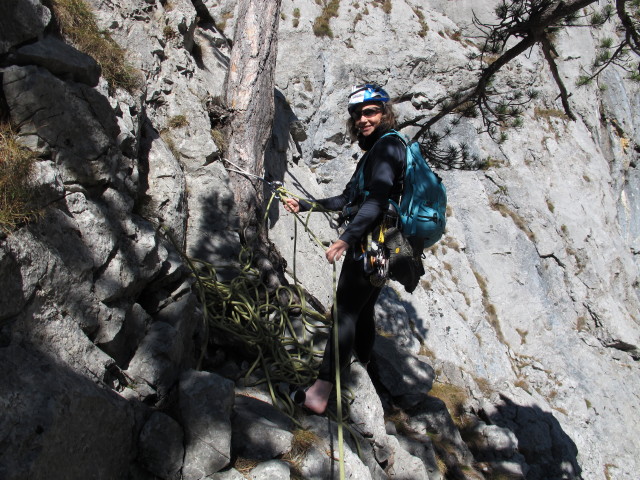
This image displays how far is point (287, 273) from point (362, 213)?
2.56 m

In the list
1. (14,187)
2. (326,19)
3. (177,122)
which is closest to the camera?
(14,187)

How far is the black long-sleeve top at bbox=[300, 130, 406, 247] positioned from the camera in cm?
293

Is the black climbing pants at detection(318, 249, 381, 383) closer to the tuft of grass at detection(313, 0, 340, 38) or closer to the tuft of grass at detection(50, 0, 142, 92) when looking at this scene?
the tuft of grass at detection(50, 0, 142, 92)

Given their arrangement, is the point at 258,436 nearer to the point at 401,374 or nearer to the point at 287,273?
the point at 401,374

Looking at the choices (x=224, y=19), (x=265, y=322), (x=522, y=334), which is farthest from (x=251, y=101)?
(x=522, y=334)

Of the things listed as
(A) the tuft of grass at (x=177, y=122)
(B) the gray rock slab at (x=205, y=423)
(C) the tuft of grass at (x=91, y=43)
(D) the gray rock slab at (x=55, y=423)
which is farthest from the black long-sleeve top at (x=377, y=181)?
(A) the tuft of grass at (x=177, y=122)

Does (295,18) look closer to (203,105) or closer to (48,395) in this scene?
(203,105)

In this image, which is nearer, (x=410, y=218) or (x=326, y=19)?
(x=410, y=218)

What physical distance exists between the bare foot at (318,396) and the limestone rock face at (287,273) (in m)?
0.08

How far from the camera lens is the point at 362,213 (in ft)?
9.66

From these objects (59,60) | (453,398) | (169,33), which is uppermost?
(169,33)

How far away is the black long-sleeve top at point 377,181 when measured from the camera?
2.93 metres

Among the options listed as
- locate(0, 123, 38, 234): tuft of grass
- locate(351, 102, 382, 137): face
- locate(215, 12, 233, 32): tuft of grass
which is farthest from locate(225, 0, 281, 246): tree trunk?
locate(215, 12, 233, 32): tuft of grass

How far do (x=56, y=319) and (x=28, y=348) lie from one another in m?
0.23
